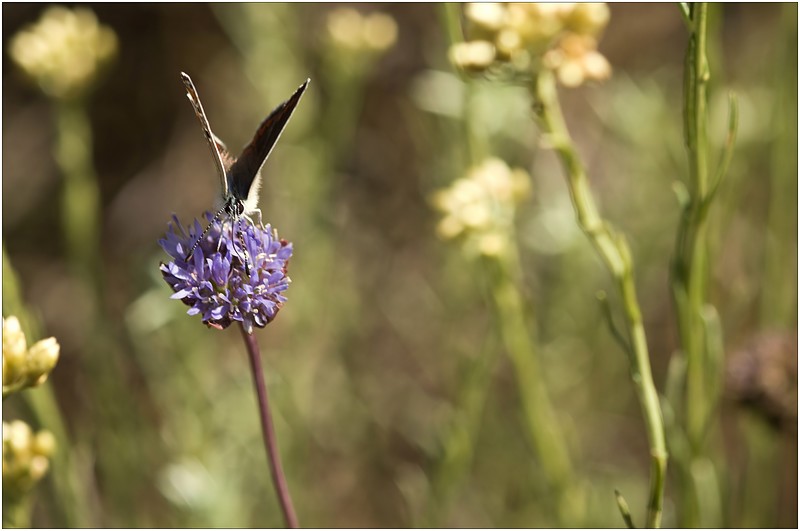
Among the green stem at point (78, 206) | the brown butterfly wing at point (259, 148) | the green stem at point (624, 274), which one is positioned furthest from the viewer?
the green stem at point (78, 206)

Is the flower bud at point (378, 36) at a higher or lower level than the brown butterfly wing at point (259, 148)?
lower

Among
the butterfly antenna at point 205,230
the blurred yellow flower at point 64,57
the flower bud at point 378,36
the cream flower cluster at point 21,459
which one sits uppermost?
the blurred yellow flower at point 64,57

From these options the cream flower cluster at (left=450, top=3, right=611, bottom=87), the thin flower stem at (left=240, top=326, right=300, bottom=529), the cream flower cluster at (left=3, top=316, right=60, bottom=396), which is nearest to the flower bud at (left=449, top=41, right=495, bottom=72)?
the cream flower cluster at (left=450, top=3, right=611, bottom=87)

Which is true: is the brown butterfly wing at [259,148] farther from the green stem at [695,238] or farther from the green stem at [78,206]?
the green stem at [78,206]

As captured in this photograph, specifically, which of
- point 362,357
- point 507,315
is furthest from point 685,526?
point 362,357

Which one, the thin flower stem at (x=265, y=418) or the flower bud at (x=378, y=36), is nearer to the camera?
the thin flower stem at (x=265, y=418)

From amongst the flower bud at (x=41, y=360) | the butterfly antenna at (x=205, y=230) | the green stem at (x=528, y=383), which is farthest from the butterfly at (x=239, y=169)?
the green stem at (x=528, y=383)

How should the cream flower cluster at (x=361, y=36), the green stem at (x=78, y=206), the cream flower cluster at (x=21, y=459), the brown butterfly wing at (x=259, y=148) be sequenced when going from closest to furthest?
the brown butterfly wing at (x=259, y=148) < the cream flower cluster at (x=21, y=459) < the green stem at (x=78, y=206) < the cream flower cluster at (x=361, y=36)
